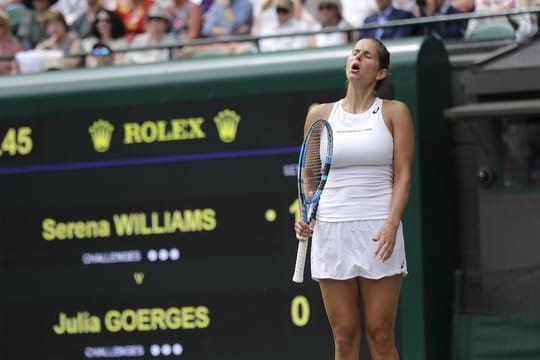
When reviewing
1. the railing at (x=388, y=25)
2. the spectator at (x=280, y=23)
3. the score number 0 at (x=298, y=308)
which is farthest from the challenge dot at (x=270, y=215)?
the spectator at (x=280, y=23)

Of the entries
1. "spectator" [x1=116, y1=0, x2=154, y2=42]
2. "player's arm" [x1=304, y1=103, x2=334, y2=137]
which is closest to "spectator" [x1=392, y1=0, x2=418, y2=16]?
"spectator" [x1=116, y1=0, x2=154, y2=42]

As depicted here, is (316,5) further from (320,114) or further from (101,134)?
(320,114)

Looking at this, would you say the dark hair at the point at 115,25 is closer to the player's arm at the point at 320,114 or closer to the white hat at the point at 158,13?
the white hat at the point at 158,13

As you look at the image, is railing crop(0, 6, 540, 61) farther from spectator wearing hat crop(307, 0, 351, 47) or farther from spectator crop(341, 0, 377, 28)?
spectator crop(341, 0, 377, 28)

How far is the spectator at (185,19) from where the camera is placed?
10.8m

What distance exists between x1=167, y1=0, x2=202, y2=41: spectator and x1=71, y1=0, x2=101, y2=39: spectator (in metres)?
0.78

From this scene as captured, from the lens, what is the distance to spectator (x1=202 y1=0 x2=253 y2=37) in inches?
417

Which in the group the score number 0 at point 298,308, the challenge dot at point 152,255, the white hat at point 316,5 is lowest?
the score number 0 at point 298,308

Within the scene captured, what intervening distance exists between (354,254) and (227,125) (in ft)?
11.2

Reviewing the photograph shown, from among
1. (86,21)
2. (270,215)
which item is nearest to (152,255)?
(270,215)

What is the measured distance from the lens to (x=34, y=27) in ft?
38.2

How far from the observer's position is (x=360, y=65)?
5633 mm

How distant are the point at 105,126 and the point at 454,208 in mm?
2407

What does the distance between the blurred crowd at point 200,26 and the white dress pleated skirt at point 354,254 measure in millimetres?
3455
